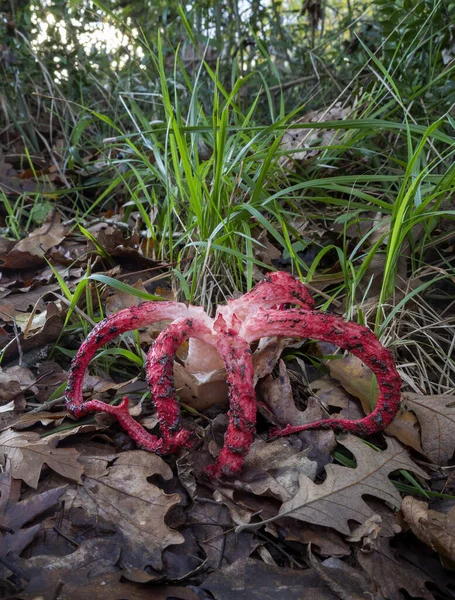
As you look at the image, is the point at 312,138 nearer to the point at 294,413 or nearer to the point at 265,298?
the point at 265,298

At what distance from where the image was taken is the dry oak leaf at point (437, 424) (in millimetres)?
1824

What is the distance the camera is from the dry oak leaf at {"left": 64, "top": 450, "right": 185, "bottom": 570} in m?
1.43

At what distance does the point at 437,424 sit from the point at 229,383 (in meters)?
0.81

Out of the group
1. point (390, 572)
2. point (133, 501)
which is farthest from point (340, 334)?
point (133, 501)

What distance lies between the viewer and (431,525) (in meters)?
1.45

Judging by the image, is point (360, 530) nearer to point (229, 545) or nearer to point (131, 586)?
point (229, 545)

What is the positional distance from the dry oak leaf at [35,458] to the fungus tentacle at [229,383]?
31 centimetres

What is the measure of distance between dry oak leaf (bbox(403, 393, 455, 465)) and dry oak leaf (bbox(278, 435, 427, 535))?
13cm

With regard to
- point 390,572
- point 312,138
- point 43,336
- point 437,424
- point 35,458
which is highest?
point 312,138

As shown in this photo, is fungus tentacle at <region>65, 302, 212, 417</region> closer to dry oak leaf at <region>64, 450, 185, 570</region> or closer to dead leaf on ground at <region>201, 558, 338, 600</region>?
dry oak leaf at <region>64, 450, 185, 570</region>

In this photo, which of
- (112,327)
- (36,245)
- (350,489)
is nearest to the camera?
(350,489)

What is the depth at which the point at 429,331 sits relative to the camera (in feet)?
7.59

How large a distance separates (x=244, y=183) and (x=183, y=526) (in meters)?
1.77

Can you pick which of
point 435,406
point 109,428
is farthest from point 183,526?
point 435,406
